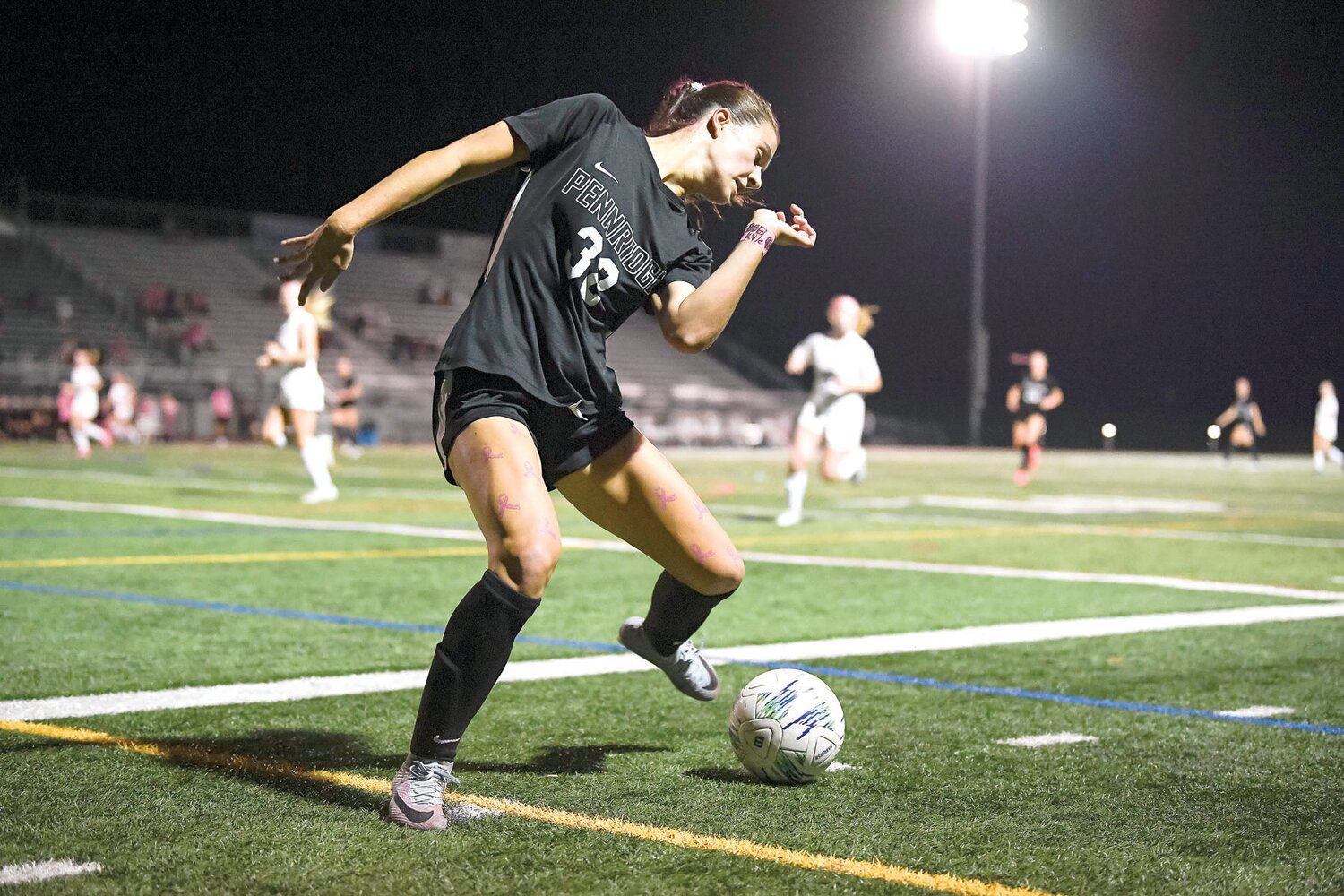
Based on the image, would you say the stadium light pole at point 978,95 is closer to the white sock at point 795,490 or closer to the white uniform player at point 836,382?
the white uniform player at point 836,382

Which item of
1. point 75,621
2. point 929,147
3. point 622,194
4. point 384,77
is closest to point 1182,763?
point 622,194

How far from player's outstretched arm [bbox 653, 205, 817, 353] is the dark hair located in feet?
0.72

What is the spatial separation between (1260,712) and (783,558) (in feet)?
18.4

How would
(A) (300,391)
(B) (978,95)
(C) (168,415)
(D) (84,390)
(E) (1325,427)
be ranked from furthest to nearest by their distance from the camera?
(B) (978,95) < (C) (168,415) < (E) (1325,427) < (D) (84,390) < (A) (300,391)

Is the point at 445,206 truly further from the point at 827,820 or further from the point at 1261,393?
the point at 827,820

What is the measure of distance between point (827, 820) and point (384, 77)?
36.7m

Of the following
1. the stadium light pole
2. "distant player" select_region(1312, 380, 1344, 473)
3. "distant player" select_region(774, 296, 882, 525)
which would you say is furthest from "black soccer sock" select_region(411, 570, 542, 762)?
"distant player" select_region(1312, 380, 1344, 473)

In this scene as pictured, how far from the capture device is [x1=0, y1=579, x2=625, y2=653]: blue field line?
664 cm

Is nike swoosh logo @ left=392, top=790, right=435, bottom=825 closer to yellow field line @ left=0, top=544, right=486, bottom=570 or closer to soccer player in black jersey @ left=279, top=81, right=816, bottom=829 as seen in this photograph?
soccer player in black jersey @ left=279, top=81, right=816, bottom=829

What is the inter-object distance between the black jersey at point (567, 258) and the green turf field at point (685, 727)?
3.46ft

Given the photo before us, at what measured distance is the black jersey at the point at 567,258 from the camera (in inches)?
150

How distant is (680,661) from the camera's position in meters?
4.49

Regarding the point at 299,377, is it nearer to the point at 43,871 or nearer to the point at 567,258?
the point at 567,258

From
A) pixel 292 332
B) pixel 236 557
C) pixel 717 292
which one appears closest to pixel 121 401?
pixel 292 332
